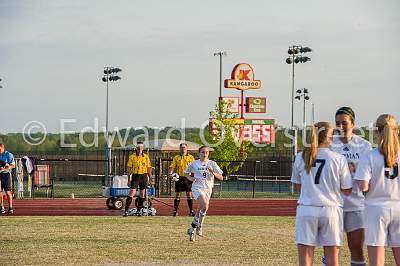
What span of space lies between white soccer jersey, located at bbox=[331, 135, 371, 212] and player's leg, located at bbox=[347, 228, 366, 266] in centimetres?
33

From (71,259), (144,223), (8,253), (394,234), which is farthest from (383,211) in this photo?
(144,223)

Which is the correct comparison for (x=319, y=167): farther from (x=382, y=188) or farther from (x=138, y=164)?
(x=138, y=164)

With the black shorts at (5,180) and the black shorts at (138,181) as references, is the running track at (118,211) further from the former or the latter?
the black shorts at (5,180)

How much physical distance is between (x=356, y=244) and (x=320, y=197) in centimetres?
181

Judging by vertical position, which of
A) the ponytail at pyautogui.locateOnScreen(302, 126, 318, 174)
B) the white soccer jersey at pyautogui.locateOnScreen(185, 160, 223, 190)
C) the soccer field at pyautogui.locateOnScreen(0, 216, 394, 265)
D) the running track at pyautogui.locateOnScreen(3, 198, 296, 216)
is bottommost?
the running track at pyautogui.locateOnScreen(3, 198, 296, 216)

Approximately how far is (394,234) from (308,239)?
0.92 meters

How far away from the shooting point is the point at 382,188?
9.86m

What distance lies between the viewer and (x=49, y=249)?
16.1 metres

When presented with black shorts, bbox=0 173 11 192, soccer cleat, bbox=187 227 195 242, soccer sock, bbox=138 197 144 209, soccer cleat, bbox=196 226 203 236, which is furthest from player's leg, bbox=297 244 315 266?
black shorts, bbox=0 173 11 192

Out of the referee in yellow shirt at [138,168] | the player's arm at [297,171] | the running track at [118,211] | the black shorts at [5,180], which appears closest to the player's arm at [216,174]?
the referee in yellow shirt at [138,168]

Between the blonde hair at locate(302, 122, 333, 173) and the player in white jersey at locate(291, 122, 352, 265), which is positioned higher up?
the blonde hair at locate(302, 122, 333, 173)

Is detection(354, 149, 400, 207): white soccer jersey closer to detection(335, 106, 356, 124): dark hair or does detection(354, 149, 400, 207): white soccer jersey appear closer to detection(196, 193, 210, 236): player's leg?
detection(335, 106, 356, 124): dark hair

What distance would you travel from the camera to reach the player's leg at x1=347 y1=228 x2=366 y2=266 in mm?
11338

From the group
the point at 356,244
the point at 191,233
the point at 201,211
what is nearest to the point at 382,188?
the point at 356,244
